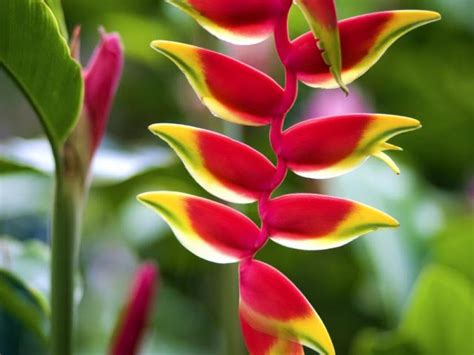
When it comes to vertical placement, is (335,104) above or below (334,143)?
below

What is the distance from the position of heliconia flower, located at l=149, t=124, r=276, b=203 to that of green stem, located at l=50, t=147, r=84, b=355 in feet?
0.41

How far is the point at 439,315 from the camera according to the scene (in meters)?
0.63

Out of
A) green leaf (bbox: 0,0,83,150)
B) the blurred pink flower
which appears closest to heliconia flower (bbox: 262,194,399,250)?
green leaf (bbox: 0,0,83,150)

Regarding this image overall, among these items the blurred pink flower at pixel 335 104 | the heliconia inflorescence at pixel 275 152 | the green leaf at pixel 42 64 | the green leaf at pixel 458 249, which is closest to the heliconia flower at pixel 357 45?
the heliconia inflorescence at pixel 275 152

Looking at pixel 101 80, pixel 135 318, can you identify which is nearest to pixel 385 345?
pixel 135 318

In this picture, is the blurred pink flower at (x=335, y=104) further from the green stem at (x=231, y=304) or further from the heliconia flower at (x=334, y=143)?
the heliconia flower at (x=334, y=143)

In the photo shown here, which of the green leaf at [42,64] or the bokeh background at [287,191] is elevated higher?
the green leaf at [42,64]

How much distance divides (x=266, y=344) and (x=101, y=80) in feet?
0.52

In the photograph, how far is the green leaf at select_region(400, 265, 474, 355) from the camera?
2.05ft

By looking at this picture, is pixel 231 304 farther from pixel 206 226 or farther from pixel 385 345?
pixel 206 226

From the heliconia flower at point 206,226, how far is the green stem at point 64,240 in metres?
0.12

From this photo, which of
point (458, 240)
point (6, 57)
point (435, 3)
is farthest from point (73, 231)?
point (435, 3)

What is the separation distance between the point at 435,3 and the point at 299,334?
3.30ft

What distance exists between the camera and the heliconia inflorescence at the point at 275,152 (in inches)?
11.1
